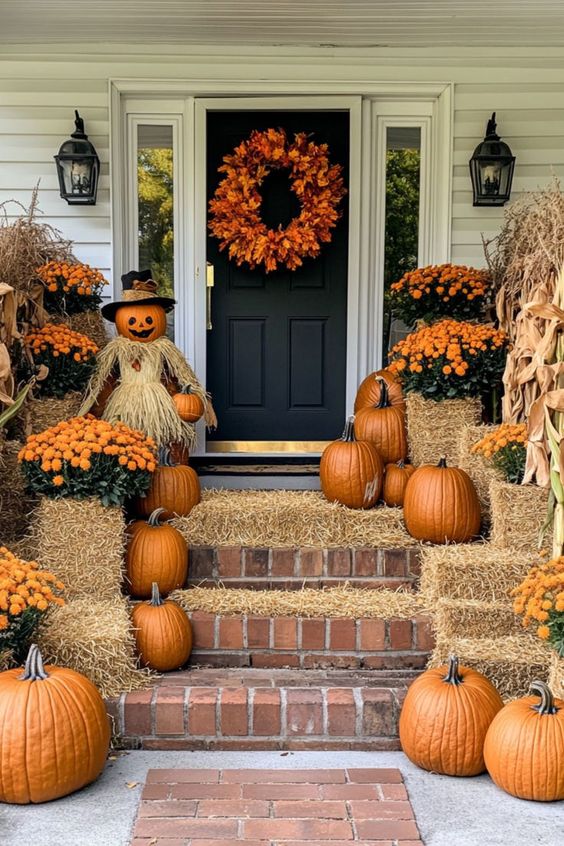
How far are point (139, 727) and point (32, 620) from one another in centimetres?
54

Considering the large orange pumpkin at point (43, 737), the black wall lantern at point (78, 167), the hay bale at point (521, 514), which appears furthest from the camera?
the black wall lantern at point (78, 167)

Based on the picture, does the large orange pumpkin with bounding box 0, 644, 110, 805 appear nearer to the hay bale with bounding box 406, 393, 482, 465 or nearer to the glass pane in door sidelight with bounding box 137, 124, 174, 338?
the hay bale with bounding box 406, 393, 482, 465

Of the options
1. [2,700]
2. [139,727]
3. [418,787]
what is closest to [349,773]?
[418,787]

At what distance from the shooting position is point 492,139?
524 cm

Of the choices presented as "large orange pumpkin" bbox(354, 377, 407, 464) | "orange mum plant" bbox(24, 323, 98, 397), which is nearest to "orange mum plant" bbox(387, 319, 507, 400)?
"large orange pumpkin" bbox(354, 377, 407, 464)

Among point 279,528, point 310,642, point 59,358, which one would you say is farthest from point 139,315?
point 310,642

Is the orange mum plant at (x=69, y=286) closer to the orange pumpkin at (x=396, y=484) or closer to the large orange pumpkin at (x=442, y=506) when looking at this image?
the orange pumpkin at (x=396, y=484)

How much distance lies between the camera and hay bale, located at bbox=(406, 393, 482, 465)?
456cm

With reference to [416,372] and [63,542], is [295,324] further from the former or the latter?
[63,542]

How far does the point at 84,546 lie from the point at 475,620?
1.61 meters

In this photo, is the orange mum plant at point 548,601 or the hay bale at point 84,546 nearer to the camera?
the orange mum plant at point 548,601

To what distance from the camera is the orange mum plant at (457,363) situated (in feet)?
14.8

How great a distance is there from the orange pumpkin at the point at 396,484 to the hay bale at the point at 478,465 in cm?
29

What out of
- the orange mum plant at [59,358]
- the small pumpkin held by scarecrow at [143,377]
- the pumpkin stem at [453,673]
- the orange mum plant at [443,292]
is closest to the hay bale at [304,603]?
the pumpkin stem at [453,673]
